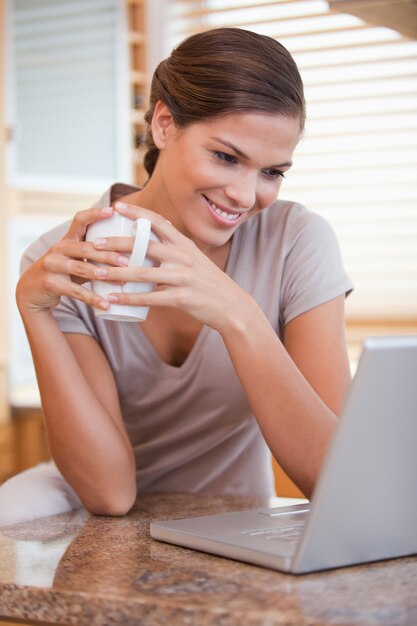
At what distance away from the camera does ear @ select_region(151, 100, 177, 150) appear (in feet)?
4.93

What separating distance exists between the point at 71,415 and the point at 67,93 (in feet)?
8.95

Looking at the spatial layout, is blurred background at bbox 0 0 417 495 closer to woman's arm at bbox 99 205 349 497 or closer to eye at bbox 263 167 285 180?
eye at bbox 263 167 285 180

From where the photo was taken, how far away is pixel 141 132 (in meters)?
3.49

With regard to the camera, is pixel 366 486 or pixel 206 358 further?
pixel 206 358

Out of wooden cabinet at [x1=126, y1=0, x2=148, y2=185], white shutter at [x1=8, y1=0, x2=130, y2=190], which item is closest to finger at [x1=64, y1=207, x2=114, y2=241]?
white shutter at [x1=8, y1=0, x2=130, y2=190]

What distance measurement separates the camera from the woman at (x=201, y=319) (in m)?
1.22

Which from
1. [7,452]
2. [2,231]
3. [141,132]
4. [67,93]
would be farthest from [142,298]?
[67,93]

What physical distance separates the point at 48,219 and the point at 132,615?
3.23 meters

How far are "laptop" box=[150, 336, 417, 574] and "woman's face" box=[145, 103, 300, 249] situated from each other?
57 centimetres

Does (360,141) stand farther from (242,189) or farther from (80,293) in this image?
(80,293)

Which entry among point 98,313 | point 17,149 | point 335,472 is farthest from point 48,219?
point 335,472

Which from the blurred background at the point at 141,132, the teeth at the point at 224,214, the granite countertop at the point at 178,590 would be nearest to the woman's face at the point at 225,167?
the teeth at the point at 224,214

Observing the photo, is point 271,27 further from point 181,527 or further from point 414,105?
point 181,527

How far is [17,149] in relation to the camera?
3730 mm
